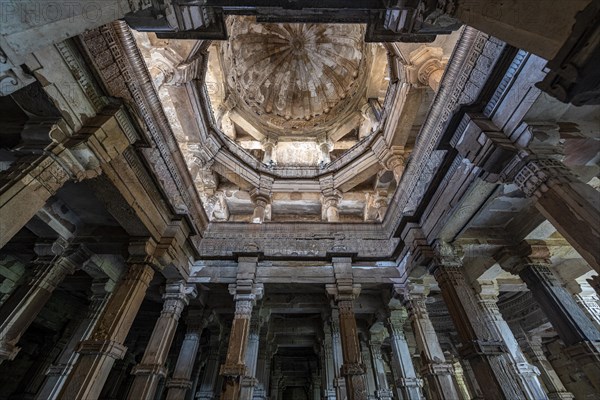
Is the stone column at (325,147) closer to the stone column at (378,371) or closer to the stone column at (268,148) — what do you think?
the stone column at (268,148)

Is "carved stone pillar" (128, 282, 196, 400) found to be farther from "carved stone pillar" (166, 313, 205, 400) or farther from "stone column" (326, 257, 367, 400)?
"stone column" (326, 257, 367, 400)

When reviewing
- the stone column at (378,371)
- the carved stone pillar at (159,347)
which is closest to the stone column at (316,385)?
the stone column at (378,371)

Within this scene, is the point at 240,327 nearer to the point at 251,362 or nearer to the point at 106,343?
the point at 251,362

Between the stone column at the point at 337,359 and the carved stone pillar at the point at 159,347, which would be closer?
the carved stone pillar at the point at 159,347

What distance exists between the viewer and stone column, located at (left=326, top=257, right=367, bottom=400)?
5797mm

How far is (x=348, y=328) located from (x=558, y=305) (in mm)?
4303

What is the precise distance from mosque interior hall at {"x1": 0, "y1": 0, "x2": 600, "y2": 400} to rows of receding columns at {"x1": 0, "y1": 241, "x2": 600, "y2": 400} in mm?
42

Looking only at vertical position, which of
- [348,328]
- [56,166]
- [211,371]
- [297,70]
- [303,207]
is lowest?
[211,371]

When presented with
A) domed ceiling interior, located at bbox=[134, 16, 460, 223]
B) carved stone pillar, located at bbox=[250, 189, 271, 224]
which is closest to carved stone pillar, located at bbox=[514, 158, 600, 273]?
domed ceiling interior, located at bbox=[134, 16, 460, 223]

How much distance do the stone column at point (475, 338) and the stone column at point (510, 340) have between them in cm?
71

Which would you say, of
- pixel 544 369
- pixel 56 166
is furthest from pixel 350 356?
pixel 544 369

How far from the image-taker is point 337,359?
8062 mm

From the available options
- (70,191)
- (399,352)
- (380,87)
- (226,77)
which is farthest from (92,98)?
(380,87)

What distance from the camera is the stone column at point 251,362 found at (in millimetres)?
6789
